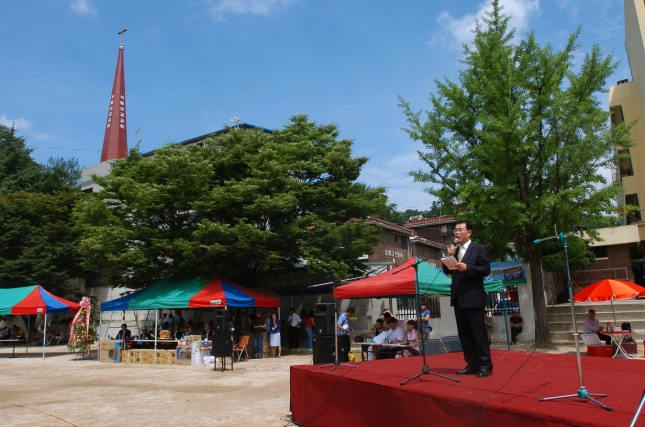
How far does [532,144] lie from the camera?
13961 millimetres

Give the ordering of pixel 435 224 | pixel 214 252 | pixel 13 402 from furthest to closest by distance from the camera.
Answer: pixel 435 224, pixel 214 252, pixel 13 402

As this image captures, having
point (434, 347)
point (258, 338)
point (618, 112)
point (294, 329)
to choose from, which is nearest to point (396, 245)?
point (294, 329)

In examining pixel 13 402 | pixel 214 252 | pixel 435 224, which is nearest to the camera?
pixel 13 402

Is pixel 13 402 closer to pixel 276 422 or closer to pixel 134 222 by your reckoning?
pixel 276 422

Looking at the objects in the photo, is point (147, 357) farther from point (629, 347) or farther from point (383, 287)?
point (629, 347)

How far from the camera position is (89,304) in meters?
18.2

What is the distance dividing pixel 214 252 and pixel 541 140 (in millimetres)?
11030

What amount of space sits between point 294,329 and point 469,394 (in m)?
16.6

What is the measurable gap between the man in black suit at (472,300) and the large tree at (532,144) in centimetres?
944

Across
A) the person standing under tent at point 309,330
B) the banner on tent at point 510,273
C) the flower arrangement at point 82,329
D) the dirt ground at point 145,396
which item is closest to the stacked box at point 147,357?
the dirt ground at point 145,396

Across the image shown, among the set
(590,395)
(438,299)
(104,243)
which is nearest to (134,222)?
(104,243)

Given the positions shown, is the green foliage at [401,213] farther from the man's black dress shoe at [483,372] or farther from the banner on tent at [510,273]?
the man's black dress shoe at [483,372]

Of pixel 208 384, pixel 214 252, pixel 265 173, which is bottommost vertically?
pixel 208 384

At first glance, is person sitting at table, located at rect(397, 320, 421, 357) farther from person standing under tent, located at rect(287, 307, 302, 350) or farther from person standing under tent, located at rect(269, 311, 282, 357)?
person standing under tent, located at rect(287, 307, 302, 350)
